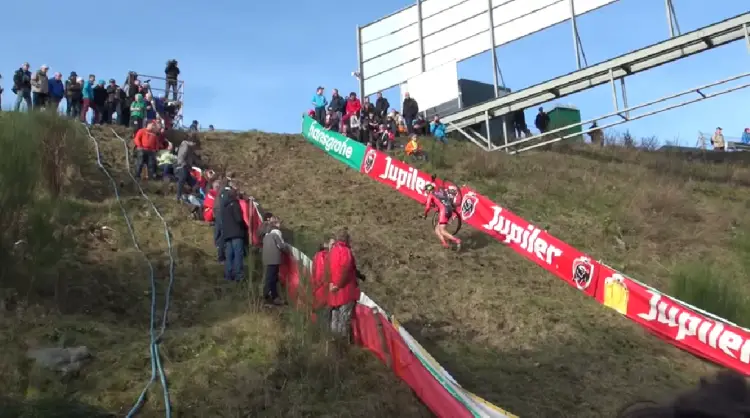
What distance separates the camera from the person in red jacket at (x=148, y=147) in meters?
17.3

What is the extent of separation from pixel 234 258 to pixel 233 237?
0.37 meters

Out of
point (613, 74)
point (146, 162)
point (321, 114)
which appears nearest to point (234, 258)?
point (146, 162)

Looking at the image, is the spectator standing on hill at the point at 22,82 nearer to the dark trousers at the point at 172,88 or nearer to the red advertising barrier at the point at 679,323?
the dark trousers at the point at 172,88

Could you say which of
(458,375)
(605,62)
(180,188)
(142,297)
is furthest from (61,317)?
(605,62)

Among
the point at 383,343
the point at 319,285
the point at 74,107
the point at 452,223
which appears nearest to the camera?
the point at 383,343

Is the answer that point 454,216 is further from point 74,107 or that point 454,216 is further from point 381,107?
point 74,107

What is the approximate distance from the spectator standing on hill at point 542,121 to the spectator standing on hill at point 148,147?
15.2m

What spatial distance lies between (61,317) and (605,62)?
1881 cm

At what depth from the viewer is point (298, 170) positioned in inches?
842

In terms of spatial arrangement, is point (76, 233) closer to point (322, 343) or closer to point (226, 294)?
point (226, 294)

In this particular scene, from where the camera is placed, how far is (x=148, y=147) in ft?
57.6

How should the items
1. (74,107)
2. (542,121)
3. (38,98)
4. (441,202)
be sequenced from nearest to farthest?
(441,202) < (38,98) < (74,107) < (542,121)

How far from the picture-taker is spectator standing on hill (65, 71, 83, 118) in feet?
70.1

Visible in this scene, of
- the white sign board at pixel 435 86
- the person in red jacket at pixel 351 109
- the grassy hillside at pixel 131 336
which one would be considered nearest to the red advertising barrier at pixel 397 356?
the grassy hillside at pixel 131 336
